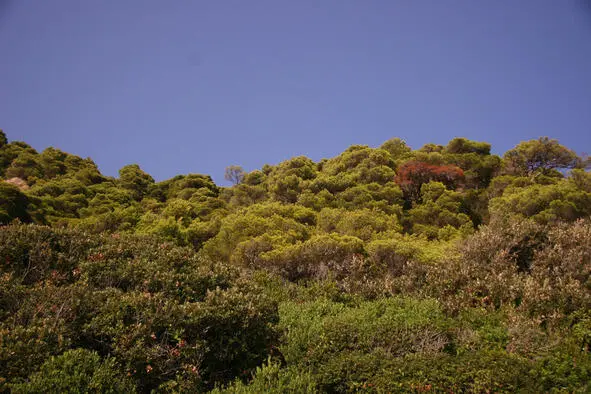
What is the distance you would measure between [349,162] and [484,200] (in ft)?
29.0

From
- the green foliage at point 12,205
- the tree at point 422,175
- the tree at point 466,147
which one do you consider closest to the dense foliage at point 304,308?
the tree at point 422,175

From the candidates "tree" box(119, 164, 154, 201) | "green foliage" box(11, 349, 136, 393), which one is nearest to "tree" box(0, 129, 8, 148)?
"tree" box(119, 164, 154, 201)

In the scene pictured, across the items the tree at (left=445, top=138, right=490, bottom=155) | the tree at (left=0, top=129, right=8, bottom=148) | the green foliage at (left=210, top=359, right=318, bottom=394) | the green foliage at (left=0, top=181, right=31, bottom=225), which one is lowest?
the green foliage at (left=210, top=359, right=318, bottom=394)

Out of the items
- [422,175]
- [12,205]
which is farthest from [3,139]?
[422,175]

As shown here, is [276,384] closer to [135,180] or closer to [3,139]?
[135,180]

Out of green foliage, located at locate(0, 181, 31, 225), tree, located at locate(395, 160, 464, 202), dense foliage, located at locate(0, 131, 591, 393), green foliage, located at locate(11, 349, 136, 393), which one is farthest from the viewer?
tree, located at locate(395, 160, 464, 202)

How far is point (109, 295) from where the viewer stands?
7.59m

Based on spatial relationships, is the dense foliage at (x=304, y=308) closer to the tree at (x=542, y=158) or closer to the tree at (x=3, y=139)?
the tree at (x=542, y=158)

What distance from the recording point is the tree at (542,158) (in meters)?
26.2

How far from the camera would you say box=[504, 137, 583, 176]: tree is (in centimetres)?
2623

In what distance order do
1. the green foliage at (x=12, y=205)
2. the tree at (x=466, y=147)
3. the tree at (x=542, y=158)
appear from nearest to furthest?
the green foliage at (x=12, y=205) < the tree at (x=542, y=158) < the tree at (x=466, y=147)

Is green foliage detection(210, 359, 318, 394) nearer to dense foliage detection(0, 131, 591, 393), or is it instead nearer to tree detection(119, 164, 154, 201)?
dense foliage detection(0, 131, 591, 393)

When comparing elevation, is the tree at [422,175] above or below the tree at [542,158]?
below

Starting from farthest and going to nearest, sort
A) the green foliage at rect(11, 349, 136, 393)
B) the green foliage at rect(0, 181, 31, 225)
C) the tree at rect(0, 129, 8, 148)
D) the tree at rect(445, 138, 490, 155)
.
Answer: the tree at rect(0, 129, 8, 148) < the tree at rect(445, 138, 490, 155) < the green foliage at rect(0, 181, 31, 225) < the green foliage at rect(11, 349, 136, 393)
